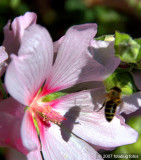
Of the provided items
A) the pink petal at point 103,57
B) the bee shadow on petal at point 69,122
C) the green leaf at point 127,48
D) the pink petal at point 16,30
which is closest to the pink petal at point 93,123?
the bee shadow on petal at point 69,122

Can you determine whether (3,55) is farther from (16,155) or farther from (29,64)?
(16,155)

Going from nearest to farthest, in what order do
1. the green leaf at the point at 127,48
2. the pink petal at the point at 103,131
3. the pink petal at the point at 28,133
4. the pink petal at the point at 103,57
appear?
the pink petal at the point at 28,133
the green leaf at the point at 127,48
the pink petal at the point at 103,57
the pink petal at the point at 103,131

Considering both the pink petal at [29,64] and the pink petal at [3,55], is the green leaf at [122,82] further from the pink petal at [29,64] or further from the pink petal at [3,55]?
the pink petal at [3,55]

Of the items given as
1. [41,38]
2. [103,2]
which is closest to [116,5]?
[103,2]

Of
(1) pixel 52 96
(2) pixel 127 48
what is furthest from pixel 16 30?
(2) pixel 127 48

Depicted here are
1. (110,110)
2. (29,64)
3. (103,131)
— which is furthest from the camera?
(103,131)

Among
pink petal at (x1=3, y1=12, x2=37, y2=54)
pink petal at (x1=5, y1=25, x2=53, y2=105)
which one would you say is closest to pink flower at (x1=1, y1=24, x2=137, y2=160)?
pink petal at (x1=5, y1=25, x2=53, y2=105)

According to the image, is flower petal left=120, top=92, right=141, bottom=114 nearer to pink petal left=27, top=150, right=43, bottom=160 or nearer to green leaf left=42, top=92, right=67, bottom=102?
green leaf left=42, top=92, right=67, bottom=102

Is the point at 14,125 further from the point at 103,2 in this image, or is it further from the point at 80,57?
the point at 103,2
